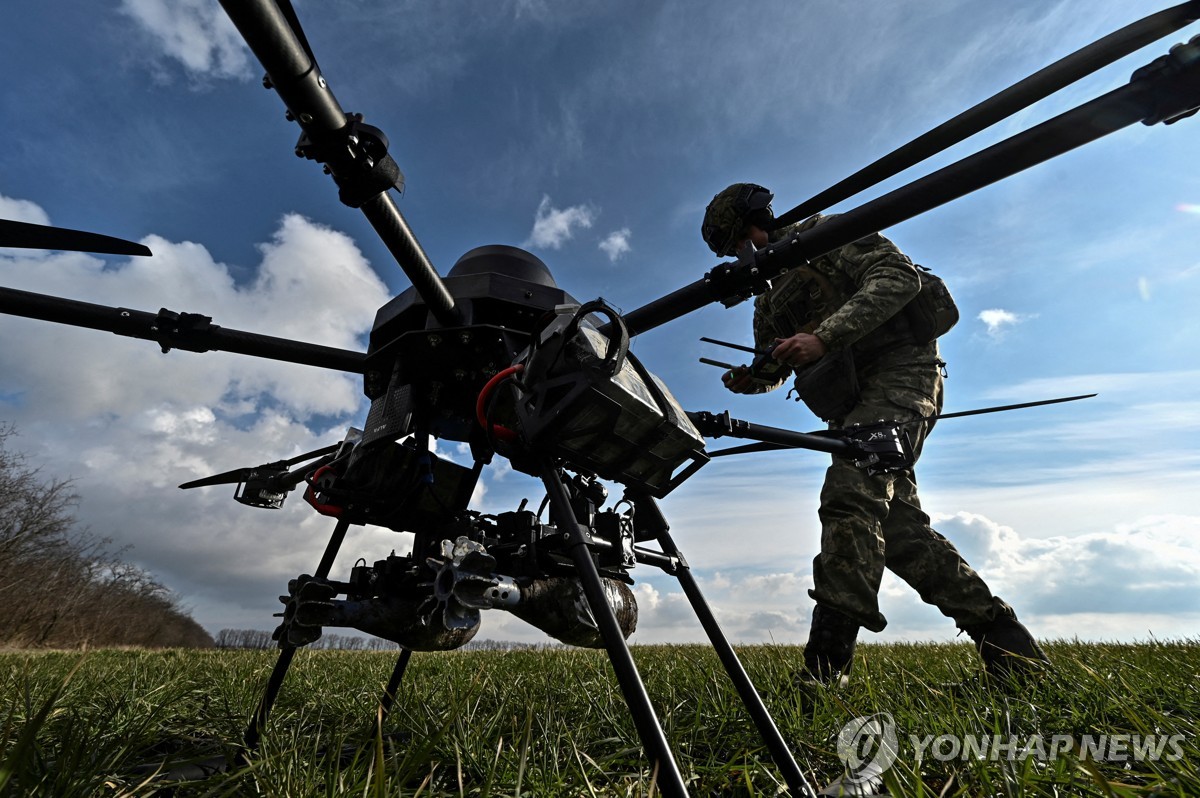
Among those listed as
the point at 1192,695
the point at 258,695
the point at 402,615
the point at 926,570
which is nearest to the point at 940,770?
the point at 1192,695

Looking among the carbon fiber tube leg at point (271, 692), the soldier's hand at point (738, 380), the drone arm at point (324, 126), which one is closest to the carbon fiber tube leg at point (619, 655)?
the drone arm at point (324, 126)

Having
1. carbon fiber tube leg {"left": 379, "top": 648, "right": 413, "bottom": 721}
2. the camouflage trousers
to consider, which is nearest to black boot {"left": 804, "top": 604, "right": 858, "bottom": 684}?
the camouflage trousers

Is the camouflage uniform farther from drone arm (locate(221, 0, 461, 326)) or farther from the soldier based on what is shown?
drone arm (locate(221, 0, 461, 326))

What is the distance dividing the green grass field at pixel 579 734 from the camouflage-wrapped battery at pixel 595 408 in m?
0.78

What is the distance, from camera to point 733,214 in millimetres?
4273

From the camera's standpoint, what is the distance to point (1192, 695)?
2453 mm

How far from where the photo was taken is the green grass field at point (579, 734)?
56.9 inches

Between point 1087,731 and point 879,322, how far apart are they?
6.98 feet

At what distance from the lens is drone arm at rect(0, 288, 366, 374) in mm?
2420

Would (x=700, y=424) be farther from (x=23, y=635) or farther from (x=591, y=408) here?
(x=23, y=635)

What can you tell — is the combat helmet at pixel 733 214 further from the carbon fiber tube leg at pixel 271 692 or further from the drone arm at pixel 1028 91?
the carbon fiber tube leg at pixel 271 692

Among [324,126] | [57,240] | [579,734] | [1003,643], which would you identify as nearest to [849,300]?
[1003,643]

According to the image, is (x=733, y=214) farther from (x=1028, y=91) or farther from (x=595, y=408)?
(x=595, y=408)

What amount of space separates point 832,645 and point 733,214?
297 cm
